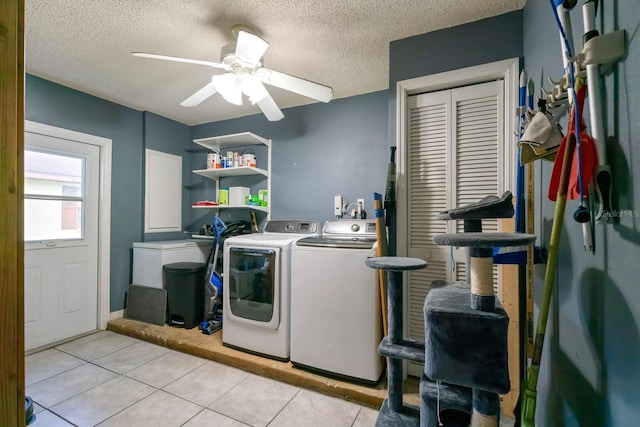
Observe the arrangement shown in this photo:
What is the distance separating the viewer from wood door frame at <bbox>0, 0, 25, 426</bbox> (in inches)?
29.4

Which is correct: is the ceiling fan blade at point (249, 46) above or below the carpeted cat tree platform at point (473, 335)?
above

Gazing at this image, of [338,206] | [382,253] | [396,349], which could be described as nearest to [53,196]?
[338,206]

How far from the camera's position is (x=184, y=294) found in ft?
9.31

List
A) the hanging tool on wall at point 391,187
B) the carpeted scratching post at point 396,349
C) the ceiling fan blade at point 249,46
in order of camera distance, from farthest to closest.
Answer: the hanging tool on wall at point 391,187 → the ceiling fan blade at point 249,46 → the carpeted scratching post at point 396,349

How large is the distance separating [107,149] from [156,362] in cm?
227

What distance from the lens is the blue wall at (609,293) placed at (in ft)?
2.02

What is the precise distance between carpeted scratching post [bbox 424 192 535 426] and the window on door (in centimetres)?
333

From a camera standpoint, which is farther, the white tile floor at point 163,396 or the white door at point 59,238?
the white door at point 59,238

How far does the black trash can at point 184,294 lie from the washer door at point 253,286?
66 cm

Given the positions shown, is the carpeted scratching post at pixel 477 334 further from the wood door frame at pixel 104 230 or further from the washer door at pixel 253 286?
the wood door frame at pixel 104 230

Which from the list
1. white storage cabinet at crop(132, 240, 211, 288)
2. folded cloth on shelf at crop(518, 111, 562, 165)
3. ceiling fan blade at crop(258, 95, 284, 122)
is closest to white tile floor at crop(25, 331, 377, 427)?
white storage cabinet at crop(132, 240, 211, 288)

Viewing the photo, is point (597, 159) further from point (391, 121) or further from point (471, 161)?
point (391, 121)

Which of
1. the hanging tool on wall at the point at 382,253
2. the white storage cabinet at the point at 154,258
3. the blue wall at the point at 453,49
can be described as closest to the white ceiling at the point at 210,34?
the blue wall at the point at 453,49

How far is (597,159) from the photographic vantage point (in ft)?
2.26
